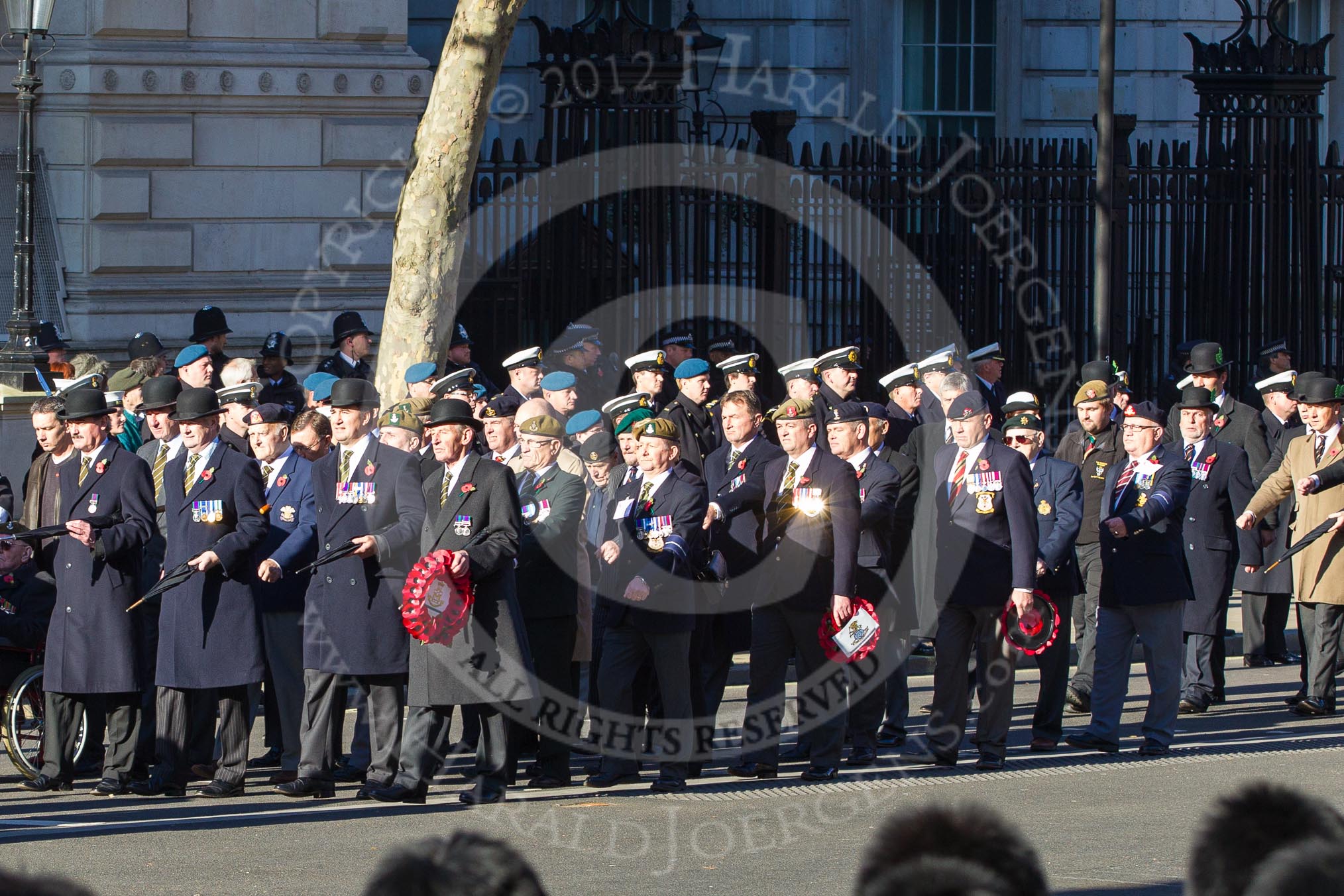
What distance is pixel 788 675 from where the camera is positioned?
1252 centimetres

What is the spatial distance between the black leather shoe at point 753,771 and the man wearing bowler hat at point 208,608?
234 centimetres

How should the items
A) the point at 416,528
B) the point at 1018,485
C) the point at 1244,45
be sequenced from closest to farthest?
the point at 416,528
the point at 1018,485
the point at 1244,45

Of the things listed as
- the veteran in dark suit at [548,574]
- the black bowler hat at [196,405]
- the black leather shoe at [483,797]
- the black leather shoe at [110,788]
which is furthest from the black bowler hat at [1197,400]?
the black leather shoe at [110,788]

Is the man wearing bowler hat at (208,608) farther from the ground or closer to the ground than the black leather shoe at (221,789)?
farther from the ground

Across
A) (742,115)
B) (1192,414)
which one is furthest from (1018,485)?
(742,115)

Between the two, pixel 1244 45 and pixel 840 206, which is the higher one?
pixel 1244 45

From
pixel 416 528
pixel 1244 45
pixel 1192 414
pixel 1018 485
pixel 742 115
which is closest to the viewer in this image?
pixel 416 528

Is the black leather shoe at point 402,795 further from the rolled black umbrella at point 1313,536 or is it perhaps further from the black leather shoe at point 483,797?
the rolled black umbrella at point 1313,536

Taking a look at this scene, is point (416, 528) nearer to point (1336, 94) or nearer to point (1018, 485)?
→ point (1018, 485)

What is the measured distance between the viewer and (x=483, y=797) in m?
8.69

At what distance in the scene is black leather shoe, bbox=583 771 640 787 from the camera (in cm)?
925

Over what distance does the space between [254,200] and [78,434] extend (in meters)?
7.04

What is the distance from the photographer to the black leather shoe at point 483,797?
8.68m

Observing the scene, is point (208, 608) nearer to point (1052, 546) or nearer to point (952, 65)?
point (1052, 546)
